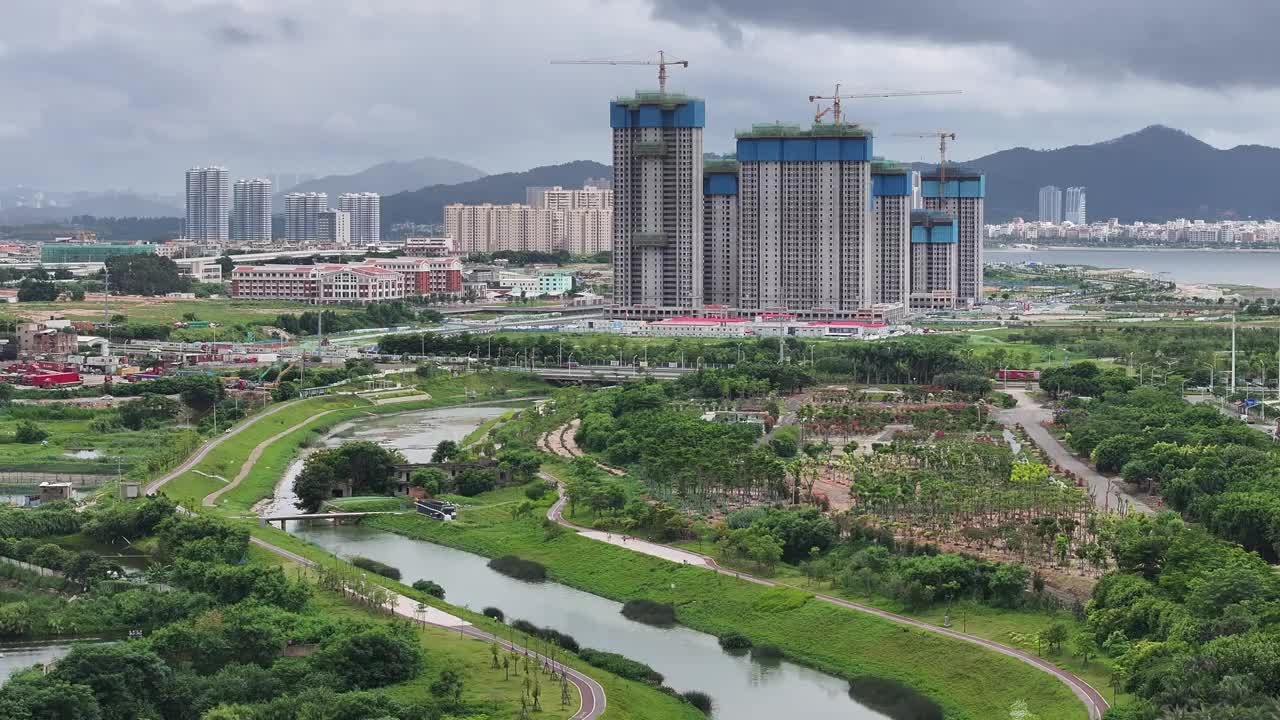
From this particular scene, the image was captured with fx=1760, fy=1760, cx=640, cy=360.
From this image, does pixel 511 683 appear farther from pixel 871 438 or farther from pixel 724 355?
pixel 724 355

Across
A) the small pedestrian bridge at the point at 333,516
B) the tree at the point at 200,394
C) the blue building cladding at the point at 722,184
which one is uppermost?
the blue building cladding at the point at 722,184

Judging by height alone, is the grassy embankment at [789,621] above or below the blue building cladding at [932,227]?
below

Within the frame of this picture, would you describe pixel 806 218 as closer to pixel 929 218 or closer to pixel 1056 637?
pixel 929 218

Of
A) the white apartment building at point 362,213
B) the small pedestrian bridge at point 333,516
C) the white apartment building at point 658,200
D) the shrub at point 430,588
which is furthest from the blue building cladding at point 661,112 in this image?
the white apartment building at point 362,213

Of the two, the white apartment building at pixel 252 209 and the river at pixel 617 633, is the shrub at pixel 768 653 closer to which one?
the river at pixel 617 633

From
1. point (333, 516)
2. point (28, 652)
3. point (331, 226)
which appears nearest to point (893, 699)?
point (28, 652)
